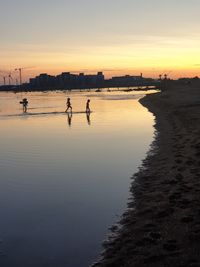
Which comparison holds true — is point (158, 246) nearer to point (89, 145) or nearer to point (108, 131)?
point (89, 145)

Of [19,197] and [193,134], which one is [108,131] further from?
[19,197]

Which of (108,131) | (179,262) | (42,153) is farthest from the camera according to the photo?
(108,131)

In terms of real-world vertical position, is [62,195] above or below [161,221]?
below

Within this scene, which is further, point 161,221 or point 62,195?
point 62,195

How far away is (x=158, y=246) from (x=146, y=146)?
53.9 feet

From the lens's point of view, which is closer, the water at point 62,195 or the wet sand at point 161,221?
the wet sand at point 161,221

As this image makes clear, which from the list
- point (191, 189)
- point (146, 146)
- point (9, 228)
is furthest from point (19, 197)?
point (146, 146)

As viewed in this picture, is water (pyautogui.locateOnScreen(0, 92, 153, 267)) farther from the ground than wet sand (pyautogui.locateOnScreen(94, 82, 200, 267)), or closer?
closer

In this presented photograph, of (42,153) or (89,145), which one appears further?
(89,145)

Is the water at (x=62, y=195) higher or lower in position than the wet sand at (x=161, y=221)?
lower

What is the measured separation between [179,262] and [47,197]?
698cm

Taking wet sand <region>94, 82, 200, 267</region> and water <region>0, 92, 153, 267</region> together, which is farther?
water <region>0, 92, 153, 267</region>

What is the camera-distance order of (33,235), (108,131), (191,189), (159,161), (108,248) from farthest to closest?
(108,131), (159,161), (191,189), (33,235), (108,248)

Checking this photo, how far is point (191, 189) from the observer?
1425cm
